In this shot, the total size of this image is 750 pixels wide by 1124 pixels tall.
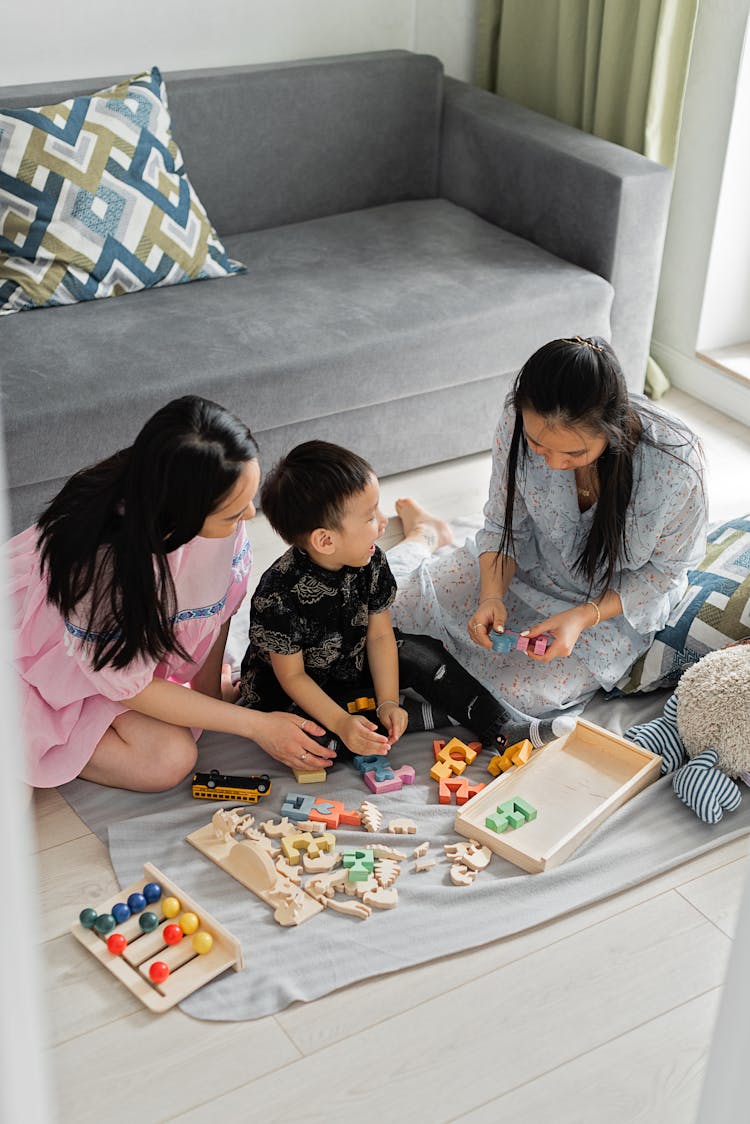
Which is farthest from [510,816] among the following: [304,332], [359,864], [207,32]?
[207,32]

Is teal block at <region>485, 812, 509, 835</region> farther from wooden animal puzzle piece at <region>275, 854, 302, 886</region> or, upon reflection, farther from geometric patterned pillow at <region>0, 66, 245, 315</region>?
geometric patterned pillow at <region>0, 66, 245, 315</region>

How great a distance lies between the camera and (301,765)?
174cm

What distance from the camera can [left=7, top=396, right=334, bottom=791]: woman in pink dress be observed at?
149 centimetres

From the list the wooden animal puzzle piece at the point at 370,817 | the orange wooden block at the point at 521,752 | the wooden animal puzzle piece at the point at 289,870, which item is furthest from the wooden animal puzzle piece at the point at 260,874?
the orange wooden block at the point at 521,752

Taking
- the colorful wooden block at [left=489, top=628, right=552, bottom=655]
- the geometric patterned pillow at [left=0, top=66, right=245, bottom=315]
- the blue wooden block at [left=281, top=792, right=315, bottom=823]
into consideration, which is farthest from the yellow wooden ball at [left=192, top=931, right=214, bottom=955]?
the geometric patterned pillow at [left=0, top=66, right=245, bottom=315]

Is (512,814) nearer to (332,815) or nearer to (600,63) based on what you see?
(332,815)

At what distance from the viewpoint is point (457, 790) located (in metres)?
1.74

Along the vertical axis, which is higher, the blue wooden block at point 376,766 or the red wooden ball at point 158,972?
the red wooden ball at point 158,972

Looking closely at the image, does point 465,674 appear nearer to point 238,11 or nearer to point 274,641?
point 274,641

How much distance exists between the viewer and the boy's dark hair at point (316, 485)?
160 centimetres

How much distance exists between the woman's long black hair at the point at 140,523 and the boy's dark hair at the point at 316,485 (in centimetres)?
10

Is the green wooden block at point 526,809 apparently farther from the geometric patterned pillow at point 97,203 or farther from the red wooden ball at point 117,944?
the geometric patterned pillow at point 97,203

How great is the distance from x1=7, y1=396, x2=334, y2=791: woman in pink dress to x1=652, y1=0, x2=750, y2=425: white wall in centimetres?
158

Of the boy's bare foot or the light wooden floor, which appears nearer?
the light wooden floor
